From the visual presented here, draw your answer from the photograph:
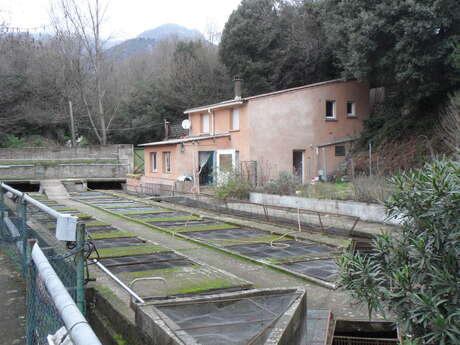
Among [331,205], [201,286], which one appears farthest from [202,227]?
[201,286]

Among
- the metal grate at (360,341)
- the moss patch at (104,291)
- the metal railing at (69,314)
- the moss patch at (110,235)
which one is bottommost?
the metal grate at (360,341)

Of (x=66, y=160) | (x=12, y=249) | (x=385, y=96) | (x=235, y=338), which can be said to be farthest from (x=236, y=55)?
(x=235, y=338)

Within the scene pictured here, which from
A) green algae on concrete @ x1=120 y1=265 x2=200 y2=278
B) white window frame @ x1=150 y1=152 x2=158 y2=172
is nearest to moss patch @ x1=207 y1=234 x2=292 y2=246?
green algae on concrete @ x1=120 y1=265 x2=200 y2=278

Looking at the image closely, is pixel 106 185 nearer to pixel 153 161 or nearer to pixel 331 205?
pixel 153 161

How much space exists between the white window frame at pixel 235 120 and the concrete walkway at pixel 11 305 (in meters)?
17.3

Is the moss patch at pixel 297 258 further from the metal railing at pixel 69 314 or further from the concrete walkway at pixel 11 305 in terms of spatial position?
the metal railing at pixel 69 314

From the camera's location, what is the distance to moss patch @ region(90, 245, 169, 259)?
912 cm

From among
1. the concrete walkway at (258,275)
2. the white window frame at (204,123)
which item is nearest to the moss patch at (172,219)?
the concrete walkway at (258,275)

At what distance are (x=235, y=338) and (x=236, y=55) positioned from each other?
29.9 metres

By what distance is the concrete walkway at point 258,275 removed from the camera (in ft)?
22.0

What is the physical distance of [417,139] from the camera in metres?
22.6

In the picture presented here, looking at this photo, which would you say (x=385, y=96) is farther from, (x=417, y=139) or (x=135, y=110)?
(x=135, y=110)

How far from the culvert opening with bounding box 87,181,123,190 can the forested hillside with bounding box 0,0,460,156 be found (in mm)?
6661

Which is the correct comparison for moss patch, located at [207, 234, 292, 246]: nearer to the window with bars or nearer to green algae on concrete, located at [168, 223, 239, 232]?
green algae on concrete, located at [168, 223, 239, 232]
